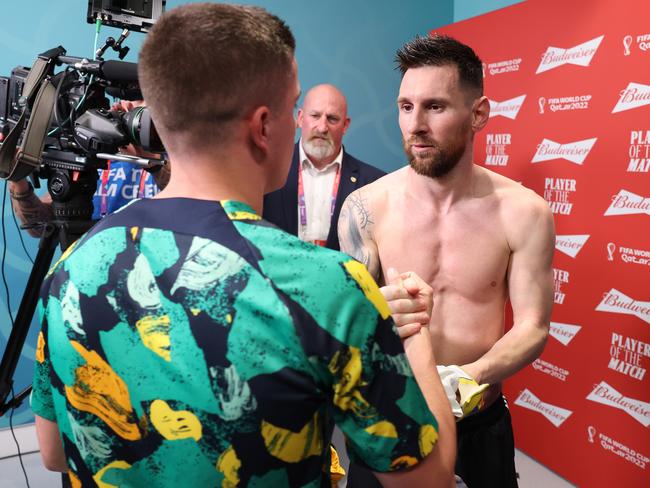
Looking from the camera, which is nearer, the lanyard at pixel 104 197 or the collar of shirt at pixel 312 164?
the lanyard at pixel 104 197

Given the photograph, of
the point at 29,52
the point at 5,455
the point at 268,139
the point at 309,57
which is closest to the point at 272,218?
the point at 309,57

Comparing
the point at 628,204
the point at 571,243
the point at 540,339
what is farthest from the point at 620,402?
the point at 540,339

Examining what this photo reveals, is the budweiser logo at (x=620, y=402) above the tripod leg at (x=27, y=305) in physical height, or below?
below

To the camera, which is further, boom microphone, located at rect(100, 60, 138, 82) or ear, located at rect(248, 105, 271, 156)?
boom microphone, located at rect(100, 60, 138, 82)

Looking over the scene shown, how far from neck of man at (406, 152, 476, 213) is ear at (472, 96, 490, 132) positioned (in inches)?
3.9

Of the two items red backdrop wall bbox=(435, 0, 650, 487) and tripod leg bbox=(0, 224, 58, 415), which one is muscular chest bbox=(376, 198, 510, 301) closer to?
red backdrop wall bbox=(435, 0, 650, 487)

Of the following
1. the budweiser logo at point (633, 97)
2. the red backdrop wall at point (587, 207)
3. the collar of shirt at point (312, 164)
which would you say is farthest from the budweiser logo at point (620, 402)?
the collar of shirt at point (312, 164)

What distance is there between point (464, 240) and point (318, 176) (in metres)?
1.51

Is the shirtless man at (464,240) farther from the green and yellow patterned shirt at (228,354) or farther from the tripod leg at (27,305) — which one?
the green and yellow patterned shirt at (228,354)

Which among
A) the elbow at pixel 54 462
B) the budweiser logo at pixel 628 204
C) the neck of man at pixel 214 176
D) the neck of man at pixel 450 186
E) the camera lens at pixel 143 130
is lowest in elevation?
the elbow at pixel 54 462

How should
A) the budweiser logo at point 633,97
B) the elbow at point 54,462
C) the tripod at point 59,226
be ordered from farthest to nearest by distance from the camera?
the budweiser logo at point 633,97, the tripod at point 59,226, the elbow at point 54,462

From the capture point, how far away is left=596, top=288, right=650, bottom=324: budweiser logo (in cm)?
231

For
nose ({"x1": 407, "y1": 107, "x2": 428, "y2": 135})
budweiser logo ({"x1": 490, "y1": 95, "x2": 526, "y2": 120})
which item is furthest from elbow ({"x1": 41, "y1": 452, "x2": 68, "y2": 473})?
budweiser logo ({"x1": 490, "y1": 95, "x2": 526, "y2": 120})

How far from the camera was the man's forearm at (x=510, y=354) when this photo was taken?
1.57m
